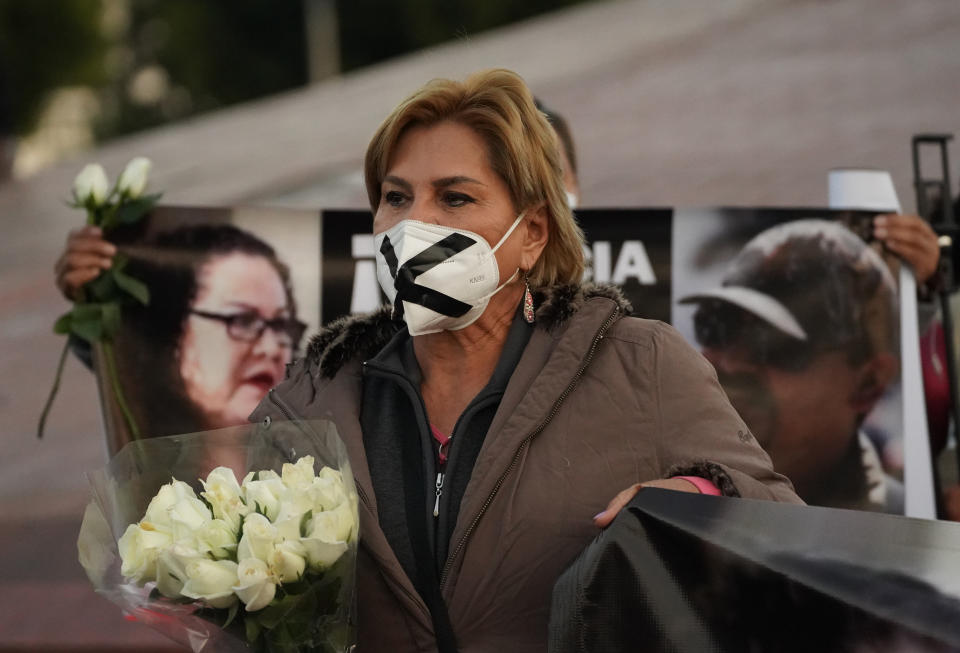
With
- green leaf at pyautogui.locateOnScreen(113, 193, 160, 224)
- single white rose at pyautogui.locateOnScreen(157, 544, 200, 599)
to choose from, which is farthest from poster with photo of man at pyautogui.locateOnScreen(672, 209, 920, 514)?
single white rose at pyautogui.locateOnScreen(157, 544, 200, 599)

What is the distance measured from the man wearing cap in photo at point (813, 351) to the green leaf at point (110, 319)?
2.01 metres

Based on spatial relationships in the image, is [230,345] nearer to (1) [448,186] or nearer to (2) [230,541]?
(1) [448,186]

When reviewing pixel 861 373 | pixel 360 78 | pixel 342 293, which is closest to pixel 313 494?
pixel 342 293

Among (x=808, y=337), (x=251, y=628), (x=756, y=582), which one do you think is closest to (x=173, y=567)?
(x=251, y=628)

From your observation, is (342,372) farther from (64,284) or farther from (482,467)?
(64,284)

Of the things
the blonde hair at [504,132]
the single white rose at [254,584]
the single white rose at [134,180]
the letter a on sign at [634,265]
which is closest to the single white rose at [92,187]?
the single white rose at [134,180]

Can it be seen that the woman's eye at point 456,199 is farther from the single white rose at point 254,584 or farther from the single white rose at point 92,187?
the single white rose at point 92,187

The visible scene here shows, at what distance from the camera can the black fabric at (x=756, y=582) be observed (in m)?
1.98

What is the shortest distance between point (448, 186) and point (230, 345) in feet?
6.82

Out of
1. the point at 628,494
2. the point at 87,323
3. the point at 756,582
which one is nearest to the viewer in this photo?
the point at 756,582

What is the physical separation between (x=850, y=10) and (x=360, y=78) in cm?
787

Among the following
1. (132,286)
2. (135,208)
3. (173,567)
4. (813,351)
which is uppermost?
(135,208)

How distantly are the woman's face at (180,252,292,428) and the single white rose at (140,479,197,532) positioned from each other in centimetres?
229

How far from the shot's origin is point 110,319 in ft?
14.6
